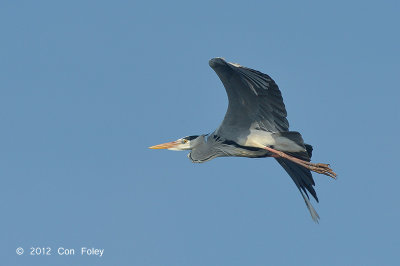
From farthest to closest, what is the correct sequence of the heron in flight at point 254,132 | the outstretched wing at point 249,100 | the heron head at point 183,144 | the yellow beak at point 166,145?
the yellow beak at point 166,145 < the heron head at point 183,144 < the heron in flight at point 254,132 < the outstretched wing at point 249,100

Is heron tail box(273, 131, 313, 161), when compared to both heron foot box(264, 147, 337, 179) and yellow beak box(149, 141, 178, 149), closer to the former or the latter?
heron foot box(264, 147, 337, 179)

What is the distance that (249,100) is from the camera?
14.2 meters

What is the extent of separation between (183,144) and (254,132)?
202 cm

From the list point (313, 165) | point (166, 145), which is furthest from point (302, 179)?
point (166, 145)

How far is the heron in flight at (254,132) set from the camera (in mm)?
13664

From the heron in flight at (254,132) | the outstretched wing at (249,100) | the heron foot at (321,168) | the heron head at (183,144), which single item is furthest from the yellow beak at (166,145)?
the heron foot at (321,168)

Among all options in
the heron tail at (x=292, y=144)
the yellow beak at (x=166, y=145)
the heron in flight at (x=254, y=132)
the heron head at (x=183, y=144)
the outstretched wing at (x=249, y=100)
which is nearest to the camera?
the outstretched wing at (x=249, y=100)

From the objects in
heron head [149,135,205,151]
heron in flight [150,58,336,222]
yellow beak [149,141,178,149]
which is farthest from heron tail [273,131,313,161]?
yellow beak [149,141,178,149]

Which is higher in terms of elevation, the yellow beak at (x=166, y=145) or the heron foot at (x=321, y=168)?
the yellow beak at (x=166, y=145)

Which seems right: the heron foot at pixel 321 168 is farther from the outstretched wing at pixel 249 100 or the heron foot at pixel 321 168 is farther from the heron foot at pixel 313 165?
the outstretched wing at pixel 249 100

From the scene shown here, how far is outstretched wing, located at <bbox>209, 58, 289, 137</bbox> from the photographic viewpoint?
43.7 ft

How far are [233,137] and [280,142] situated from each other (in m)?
0.96

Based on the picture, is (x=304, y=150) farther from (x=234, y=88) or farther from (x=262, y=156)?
(x=234, y=88)

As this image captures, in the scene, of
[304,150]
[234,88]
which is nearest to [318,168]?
[304,150]
